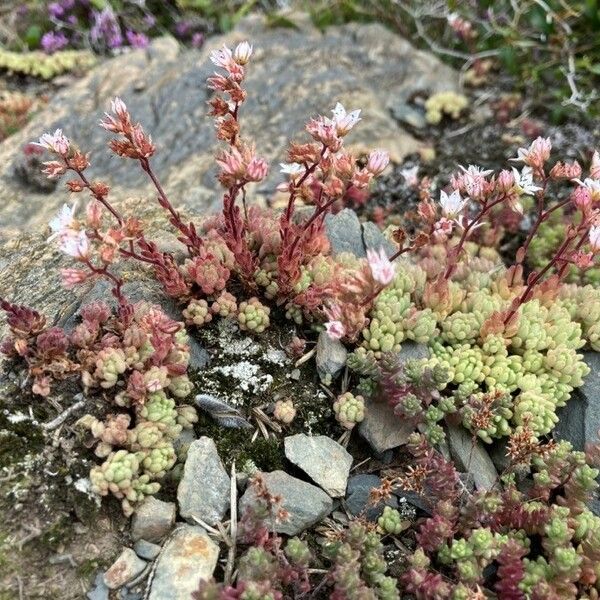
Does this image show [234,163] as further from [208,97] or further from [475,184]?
[208,97]

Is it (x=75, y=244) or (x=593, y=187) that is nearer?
(x=75, y=244)

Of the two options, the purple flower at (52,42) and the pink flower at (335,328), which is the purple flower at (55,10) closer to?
the purple flower at (52,42)

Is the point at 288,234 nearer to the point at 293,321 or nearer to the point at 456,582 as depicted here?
the point at 293,321

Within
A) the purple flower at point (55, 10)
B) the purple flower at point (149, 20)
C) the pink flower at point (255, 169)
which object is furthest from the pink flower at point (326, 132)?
the purple flower at point (55, 10)

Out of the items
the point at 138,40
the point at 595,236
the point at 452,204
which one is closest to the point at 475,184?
the point at 452,204

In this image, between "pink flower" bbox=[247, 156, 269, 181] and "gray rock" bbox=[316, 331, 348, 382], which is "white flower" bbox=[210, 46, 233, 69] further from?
"gray rock" bbox=[316, 331, 348, 382]

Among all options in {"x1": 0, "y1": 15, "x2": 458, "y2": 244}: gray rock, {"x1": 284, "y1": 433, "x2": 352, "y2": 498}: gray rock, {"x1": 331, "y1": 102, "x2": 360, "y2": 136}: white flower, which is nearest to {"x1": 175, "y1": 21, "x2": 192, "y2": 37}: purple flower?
{"x1": 0, "y1": 15, "x2": 458, "y2": 244}: gray rock
